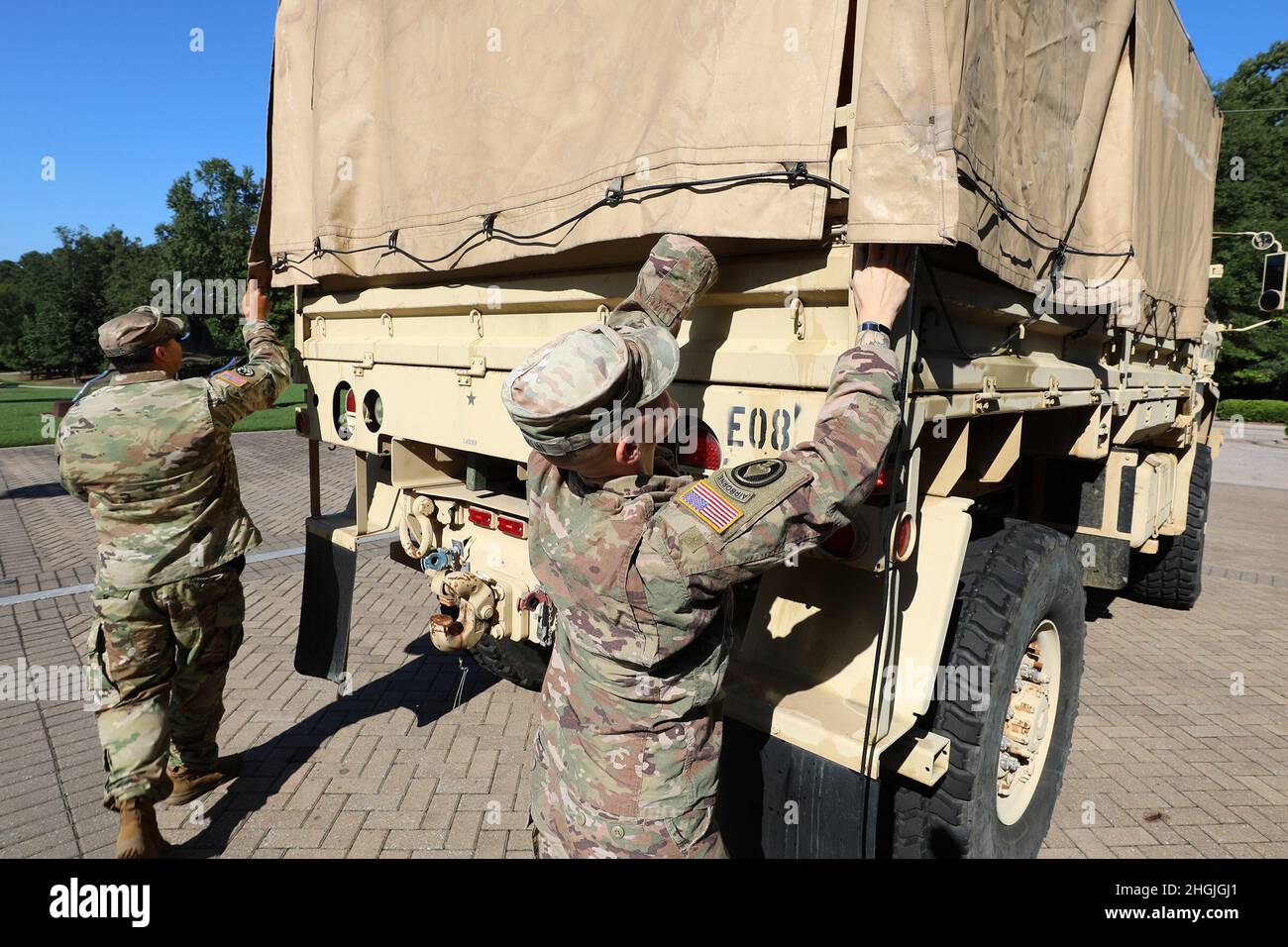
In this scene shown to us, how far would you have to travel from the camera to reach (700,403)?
201cm

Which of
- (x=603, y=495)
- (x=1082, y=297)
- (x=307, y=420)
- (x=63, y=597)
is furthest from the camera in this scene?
(x=63, y=597)

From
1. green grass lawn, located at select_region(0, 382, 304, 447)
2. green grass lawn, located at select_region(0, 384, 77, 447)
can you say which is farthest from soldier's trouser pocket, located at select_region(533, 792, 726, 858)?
green grass lawn, located at select_region(0, 382, 304, 447)

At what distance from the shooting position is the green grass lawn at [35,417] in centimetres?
1452

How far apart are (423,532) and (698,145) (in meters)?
2.02

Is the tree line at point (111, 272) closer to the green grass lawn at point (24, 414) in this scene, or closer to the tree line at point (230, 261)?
the tree line at point (230, 261)

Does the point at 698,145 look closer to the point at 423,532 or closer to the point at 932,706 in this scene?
the point at 932,706

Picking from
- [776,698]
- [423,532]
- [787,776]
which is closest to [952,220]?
[776,698]

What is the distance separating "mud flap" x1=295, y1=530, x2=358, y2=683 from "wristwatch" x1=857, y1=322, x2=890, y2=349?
2714 mm

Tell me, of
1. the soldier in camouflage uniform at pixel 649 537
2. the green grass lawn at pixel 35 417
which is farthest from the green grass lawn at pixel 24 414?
the soldier in camouflage uniform at pixel 649 537

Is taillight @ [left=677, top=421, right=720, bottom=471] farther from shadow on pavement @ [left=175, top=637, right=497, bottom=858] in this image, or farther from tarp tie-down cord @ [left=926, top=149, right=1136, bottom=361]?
shadow on pavement @ [left=175, top=637, right=497, bottom=858]

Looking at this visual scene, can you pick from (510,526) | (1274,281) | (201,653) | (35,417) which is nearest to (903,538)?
(510,526)

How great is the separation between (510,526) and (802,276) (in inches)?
61.0

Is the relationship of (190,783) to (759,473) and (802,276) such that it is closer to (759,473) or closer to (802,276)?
(759,473)

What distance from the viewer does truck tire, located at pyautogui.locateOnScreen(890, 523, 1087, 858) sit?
210 cm
